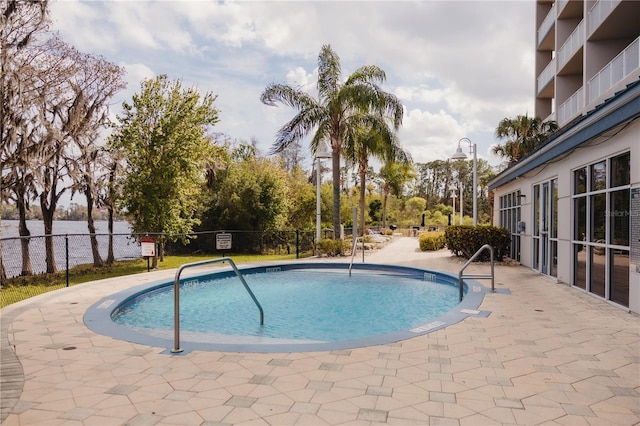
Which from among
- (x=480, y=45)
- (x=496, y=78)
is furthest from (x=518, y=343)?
(x=496, y=78)

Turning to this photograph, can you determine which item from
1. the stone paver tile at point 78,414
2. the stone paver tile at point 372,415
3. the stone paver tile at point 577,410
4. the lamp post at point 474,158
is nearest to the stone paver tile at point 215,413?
the stone paver tile at point 78,414

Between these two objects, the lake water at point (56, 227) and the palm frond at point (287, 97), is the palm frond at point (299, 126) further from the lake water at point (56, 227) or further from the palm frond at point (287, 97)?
the lake water at point (56, 227)

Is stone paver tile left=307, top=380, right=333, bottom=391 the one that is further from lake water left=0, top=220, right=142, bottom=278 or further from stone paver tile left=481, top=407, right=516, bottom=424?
lake water left=0, top=220, right=142, bottom=278

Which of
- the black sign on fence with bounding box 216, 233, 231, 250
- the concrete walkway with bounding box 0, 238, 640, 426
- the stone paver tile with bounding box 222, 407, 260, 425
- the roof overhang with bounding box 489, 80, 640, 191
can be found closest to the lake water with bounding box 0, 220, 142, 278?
the black sign on fence with bounding box 216, 233, 231, 250

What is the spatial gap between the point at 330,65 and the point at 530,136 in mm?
9473

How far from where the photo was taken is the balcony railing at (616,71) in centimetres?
1082

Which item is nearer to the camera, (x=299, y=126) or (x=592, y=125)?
(x=592, y=125)

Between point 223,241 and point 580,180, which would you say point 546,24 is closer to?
point 580,180

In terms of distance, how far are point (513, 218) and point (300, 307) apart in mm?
8314

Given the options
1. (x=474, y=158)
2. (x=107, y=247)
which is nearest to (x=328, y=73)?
(x=474, y=158)

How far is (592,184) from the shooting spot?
274 inches

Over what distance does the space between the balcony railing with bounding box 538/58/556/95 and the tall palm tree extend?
7.38 metres

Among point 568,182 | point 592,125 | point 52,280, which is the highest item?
point 592,125

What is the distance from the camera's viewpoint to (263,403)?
2963 mm
